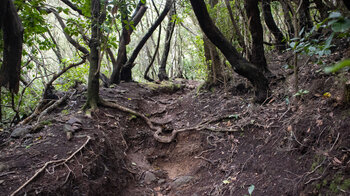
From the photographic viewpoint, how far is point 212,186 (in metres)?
3.67

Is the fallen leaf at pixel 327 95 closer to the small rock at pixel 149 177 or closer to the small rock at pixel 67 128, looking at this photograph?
the small rock at pixel 149 177

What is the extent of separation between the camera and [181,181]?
165 inches

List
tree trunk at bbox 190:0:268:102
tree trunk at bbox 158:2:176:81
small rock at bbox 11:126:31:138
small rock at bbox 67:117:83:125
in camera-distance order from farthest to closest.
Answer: tree trunk at bbox 158:2:176:81, small rock at bbox 67:117:83:125, tree trunk at bbox 190:0:268:102, small rock at bbox 11:126:31:138

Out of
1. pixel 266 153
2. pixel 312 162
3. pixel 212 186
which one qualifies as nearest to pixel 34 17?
pixel 212 186

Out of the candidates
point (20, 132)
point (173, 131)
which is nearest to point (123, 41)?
point (173, 131)

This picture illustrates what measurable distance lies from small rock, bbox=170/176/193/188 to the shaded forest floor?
23 mm

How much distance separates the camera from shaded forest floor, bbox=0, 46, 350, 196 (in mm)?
2777

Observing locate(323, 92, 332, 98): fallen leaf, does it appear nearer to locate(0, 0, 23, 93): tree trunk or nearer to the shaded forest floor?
the shaded forest floor

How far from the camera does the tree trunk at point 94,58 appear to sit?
528 centimetres

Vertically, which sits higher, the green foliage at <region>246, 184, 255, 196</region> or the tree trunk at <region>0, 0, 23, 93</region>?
the tree trunk at <region>0, 0, 23, 93</region>

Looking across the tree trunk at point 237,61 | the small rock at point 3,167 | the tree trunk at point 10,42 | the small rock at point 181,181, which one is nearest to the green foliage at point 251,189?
the small rock at point 181,181

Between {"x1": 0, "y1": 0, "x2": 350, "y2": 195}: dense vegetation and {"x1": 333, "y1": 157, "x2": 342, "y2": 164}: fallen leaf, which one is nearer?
{"x1": 333, "y1": 157, "x2": 342, "y2": 164}: fallen leaf

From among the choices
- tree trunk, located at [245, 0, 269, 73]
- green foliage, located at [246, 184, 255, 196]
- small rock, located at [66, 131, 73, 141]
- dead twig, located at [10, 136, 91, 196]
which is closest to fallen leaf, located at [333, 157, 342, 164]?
green foliage, located at [246, 184, 255, 196]

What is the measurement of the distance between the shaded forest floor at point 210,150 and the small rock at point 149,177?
1 centimetres
